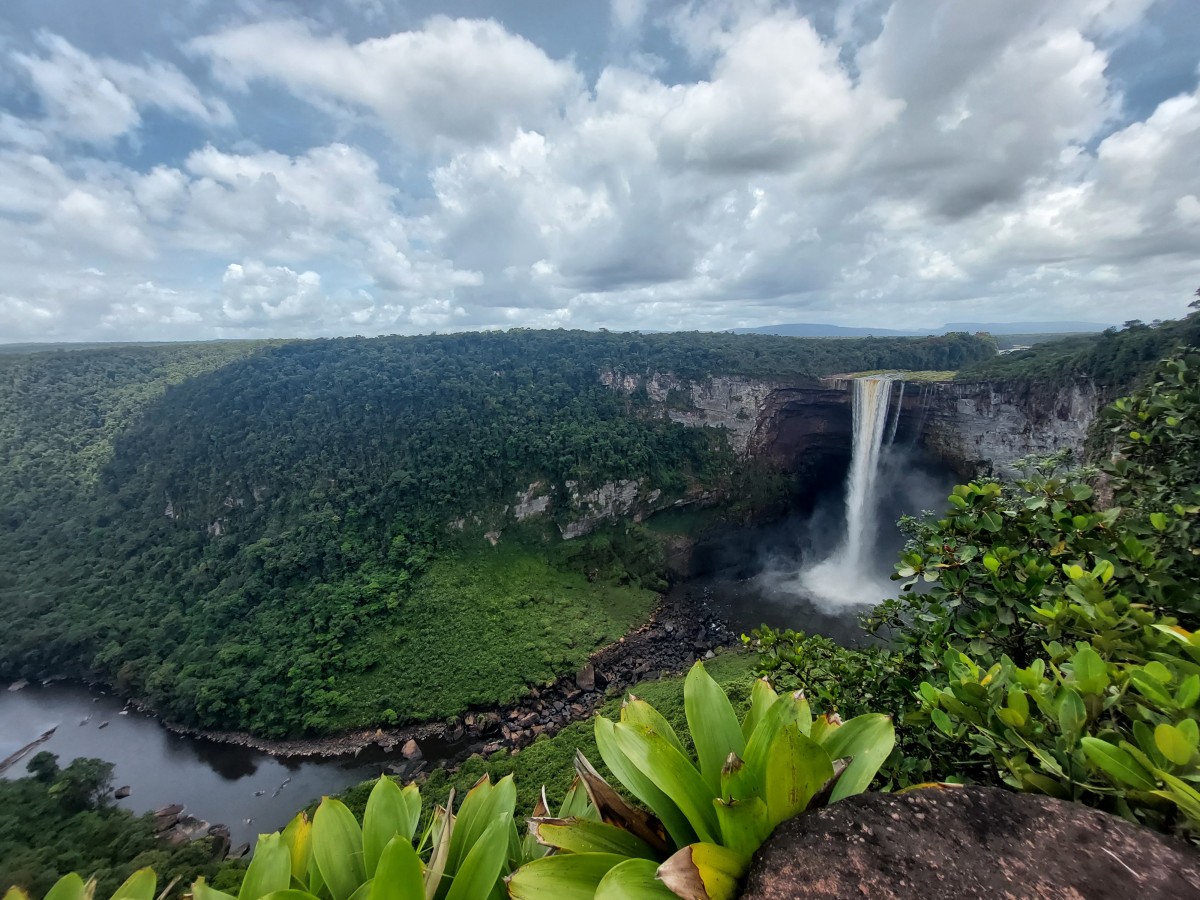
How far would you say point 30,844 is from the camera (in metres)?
13.2

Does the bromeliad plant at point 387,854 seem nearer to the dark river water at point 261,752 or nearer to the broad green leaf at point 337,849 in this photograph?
the broad green leaf at point 337,849

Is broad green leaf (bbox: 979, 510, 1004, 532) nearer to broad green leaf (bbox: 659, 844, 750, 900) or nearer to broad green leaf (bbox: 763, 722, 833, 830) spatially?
broad green leaf (bbox: 763, 722, 833, 830)

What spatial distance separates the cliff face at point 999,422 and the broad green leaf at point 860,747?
1015 inches

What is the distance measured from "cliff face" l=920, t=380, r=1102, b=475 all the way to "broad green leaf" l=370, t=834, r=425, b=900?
1053 inches

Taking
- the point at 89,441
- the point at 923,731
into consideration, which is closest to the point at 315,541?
the point at 89,441

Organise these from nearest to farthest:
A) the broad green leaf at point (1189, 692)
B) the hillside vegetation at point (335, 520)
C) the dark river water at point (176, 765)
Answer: the broad green leaf at point (1189, 692) < the dark river water at point (176, 765) < the hillside vegetation at point (335, 520)

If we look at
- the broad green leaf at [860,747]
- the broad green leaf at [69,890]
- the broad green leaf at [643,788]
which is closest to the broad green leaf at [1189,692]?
the broad green leaf at [860,747]

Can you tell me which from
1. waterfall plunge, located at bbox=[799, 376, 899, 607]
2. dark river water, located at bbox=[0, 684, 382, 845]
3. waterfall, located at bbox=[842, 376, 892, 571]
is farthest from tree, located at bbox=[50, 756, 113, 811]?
waterfall, located at bbox=[842, 376, 892, 571]

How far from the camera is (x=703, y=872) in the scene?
3.15 feet

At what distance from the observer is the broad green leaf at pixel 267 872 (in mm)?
1308

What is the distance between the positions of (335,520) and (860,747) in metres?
32.1

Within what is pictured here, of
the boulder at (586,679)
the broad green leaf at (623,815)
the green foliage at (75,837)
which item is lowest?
the boulder at (586,679)

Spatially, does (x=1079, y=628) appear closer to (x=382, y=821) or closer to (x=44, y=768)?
(x=382, y=821)

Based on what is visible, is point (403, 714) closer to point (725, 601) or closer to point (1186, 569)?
point (725, 601)
